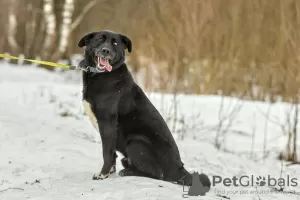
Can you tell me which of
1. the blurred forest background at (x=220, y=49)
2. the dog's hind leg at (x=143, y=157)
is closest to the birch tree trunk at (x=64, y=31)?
the blurred forest background at (x=220, y=49)

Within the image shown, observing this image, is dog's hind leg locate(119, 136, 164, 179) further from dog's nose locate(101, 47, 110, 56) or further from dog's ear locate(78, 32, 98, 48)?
dog's ear locate(78, 32, 98, 48)

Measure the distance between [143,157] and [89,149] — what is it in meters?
1.82

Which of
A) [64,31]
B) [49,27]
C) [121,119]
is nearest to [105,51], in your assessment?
[121,119]

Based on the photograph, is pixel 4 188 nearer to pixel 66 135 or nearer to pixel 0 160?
pixel 0 160

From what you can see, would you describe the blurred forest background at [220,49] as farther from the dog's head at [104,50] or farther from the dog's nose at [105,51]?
the dog's nose at [105,51]

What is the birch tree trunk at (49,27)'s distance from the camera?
57.7 feet

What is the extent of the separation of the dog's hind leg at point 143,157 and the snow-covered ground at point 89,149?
5.2 inches

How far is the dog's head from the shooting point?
4305 mm

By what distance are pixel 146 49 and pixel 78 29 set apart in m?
9.65

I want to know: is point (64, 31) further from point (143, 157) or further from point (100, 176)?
point (143, 157)

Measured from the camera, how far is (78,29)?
24.2 m

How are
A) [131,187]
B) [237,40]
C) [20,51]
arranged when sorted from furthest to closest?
[20,51] < [237,40] < [131,187]

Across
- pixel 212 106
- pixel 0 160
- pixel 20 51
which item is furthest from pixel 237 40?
pixel 20 51

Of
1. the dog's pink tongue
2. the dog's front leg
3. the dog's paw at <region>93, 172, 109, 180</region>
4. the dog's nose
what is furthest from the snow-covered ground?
the dog's nose
